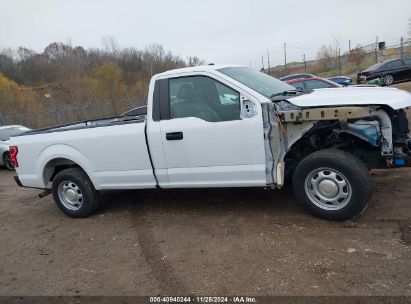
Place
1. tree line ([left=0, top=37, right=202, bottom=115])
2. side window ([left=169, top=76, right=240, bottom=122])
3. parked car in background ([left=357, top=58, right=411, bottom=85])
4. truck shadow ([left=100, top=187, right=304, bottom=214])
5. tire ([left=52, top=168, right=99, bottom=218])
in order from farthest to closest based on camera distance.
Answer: tree line ([left=0, top=37, right=202, bottom=115]) < parked car in background ([left=357, top=58, right=411, bottom=85]) < tire ([left=52, top=168, right=99, bottom=218]) < truck shadow ([left=100, top=187, right=304, bottom=214]) < side window ([left=169, top=76, right=240, bottom=122])

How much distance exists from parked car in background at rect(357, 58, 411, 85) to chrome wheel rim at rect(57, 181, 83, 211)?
17.8 meters

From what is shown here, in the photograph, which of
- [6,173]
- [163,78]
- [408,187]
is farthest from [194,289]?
[6,173]

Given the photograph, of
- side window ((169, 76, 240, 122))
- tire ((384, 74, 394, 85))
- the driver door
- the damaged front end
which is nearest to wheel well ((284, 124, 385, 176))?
the damaged front end

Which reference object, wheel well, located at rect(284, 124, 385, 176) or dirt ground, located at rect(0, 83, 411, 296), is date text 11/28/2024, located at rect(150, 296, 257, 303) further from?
wheel well, located at rect(284, 124, 385, 176)

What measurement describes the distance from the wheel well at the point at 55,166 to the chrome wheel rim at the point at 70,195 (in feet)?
0.93

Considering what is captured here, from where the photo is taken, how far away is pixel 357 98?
452 centimetres

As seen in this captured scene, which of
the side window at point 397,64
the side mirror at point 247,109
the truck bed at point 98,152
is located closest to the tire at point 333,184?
the side mirror at point 247,109

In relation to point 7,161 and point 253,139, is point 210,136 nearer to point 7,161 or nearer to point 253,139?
point 253,139

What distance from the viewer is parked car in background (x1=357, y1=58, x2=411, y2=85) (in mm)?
20422

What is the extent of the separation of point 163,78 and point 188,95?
17.9 inches

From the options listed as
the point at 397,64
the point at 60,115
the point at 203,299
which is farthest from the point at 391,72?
the point at 60,115

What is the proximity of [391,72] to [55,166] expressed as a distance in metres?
18.7

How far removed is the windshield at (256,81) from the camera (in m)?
5.07

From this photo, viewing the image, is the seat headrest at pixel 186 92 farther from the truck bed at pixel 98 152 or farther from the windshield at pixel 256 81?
the truck bed at pixel 98 152
